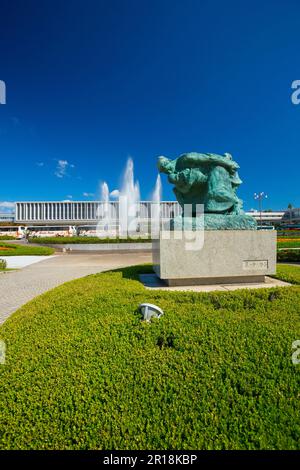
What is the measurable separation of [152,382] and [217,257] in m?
3.79

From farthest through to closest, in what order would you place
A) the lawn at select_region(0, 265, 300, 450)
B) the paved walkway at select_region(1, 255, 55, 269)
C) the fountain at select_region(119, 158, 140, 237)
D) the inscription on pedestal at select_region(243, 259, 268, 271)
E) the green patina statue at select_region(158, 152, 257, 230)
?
the fountain at select_region(119, 158, 140, 237) < the paved walkway at select_region(1, 255, 55, 269) < the green patina statue at select_region(158, 152, 257, 230) < the inscription on pedestal at select_region(243, 259, 268, 271) < the lawn at select_region(0, 265, 300, 450)

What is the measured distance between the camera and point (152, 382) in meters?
2.17

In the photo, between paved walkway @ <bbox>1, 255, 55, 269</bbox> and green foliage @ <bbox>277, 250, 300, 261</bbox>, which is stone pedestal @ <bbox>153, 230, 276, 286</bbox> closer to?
green foliage @ <bbox>277, 250, 300, 261</bbox>

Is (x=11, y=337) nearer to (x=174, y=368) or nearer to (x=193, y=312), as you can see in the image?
(x=174, y=368)

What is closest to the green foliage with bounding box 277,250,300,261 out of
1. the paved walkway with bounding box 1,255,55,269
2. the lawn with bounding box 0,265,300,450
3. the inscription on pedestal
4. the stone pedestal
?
the stone pedestal

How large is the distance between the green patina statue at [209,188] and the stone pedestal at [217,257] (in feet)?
1.26

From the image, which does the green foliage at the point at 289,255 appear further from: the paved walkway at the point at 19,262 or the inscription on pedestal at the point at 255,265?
the paved walkway at the point at 19,262

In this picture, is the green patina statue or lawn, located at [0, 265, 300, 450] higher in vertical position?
the green patina statue

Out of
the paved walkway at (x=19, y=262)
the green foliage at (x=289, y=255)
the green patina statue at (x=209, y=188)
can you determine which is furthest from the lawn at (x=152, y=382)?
the green foliage at (x=289, y=255)

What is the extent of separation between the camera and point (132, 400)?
2.04 m

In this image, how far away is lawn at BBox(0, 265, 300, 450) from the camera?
5.92 feet

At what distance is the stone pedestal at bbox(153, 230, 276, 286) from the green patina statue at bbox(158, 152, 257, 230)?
385 millimetres
